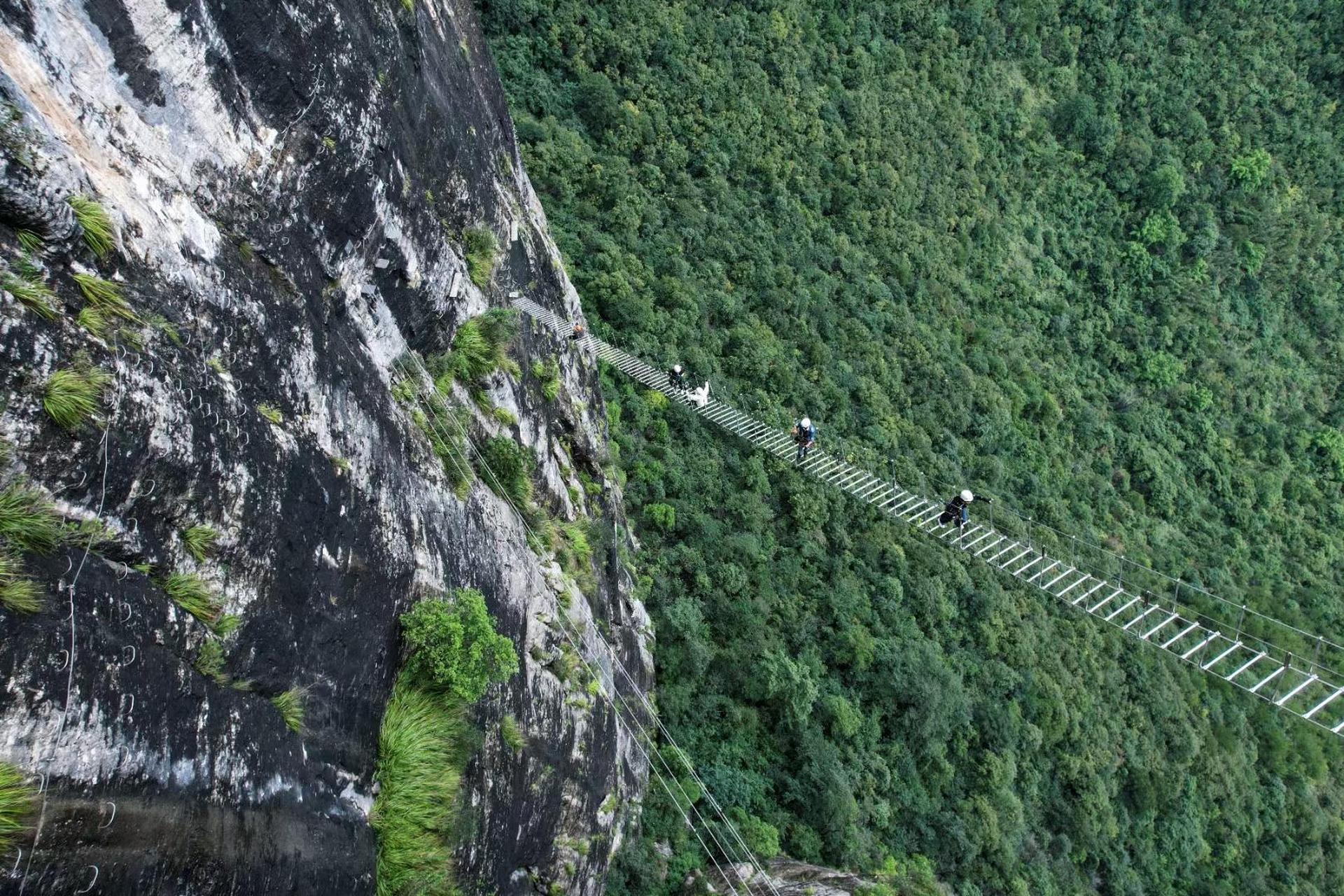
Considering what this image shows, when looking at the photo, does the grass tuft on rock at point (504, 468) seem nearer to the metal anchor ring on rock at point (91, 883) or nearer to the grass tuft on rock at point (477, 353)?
the grass tuft on rock at point (477, 353)

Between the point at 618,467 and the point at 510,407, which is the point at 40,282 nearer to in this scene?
the point at 510,407

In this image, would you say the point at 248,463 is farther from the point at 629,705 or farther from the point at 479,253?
the point at 629,705

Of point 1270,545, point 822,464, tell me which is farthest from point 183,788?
point 1270,545

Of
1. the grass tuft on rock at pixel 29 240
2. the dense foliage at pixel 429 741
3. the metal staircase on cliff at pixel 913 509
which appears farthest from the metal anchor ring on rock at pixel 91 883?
the metal staircase on cliff at pixel 913 509

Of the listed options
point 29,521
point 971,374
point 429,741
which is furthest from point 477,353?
point 971,374

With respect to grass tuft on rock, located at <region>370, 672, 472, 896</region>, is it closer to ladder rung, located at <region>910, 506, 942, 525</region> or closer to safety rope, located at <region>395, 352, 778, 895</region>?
safety rope, located at <region>395, 352, 778, 895</region>

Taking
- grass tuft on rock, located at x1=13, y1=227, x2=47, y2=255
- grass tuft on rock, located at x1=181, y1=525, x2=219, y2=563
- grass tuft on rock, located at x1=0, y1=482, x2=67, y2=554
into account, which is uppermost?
grass tuft on rock, located at x1=13, y1=227, x2=47, y2=255

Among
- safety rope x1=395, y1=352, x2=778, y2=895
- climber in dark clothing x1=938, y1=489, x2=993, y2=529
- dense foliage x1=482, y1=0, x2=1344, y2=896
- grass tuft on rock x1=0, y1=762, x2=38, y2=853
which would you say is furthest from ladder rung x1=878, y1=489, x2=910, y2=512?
grass tuft on rock x1=0, y1=762, x2=38, y2=853
